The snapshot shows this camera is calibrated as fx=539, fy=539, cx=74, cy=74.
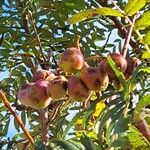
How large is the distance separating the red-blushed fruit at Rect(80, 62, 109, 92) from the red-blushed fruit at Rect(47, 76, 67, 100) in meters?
0.07

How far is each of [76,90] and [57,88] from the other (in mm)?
62

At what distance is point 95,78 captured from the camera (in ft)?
4.53

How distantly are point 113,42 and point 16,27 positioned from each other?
0.44 m

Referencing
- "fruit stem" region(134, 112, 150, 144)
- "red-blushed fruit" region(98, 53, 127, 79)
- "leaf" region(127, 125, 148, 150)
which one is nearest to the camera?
"fruit stem" region(134, 112, 150, 144)

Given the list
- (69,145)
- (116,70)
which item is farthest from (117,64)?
(69,145)

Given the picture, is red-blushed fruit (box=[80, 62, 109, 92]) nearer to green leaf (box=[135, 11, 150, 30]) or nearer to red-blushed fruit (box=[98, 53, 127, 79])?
red-blushed fruit (box=[98, 53, 127, 79])

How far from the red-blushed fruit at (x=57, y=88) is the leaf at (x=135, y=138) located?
210 millimetres

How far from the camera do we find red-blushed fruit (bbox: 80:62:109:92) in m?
1.38

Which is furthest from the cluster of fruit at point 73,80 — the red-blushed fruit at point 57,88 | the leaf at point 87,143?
the leaf at point 87,143

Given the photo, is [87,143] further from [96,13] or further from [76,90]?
[96,13]

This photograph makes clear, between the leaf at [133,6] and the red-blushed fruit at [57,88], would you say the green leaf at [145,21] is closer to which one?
the leaf at [133,6]

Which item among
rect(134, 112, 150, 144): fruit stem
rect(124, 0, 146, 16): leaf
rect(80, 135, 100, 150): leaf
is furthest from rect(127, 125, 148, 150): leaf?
rect(124, 0, 146, 16): leaf

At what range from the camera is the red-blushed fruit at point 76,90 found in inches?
54.8

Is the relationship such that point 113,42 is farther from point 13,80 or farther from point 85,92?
point 85,92
